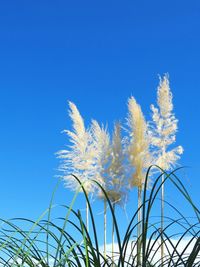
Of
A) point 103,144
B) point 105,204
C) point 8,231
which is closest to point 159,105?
point 103,144

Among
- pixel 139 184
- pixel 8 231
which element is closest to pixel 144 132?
pixel 139 184

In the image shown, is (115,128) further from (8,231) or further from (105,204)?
(8,231)

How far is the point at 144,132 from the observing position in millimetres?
7254

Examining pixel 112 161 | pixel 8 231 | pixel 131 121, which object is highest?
pixel 131 121

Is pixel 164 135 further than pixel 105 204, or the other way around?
pixel 164 135

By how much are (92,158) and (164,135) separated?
1072mm

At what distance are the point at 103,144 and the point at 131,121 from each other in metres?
0.50

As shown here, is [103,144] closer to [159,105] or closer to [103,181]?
[103,181]

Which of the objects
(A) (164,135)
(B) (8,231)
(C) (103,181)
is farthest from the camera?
(A) (164,135)

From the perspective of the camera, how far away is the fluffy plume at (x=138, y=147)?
7124 millimetres

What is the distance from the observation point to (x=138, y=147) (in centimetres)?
718

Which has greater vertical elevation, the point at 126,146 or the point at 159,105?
the point at 159,105

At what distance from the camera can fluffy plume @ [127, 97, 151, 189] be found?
712cm

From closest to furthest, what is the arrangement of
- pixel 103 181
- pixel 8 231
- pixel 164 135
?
1. pixel 8 231
2. pixel 103 181
3. pixel 164 135
